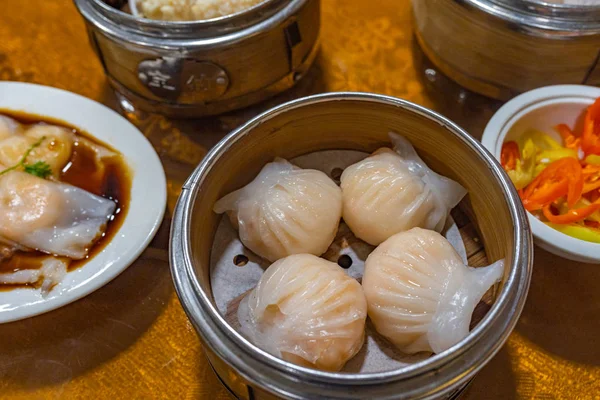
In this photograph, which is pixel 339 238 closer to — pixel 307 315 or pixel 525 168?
pixel 307 315

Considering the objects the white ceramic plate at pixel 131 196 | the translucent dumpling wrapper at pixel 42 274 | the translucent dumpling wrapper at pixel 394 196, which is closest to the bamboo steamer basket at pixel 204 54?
the white ceramic plate at pixel 131 196

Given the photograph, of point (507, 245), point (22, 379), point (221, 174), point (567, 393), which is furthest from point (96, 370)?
point (567, 393)

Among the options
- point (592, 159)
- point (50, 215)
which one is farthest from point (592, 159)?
point (50, 215)

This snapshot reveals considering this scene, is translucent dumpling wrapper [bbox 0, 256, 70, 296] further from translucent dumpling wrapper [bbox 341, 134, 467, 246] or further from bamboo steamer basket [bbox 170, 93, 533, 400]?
translucent dumpling wrapper [bbox 341, 134, 467, 246]

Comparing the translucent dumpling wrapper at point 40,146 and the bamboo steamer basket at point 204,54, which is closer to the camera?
the bamboo steamer basket at point 204,54

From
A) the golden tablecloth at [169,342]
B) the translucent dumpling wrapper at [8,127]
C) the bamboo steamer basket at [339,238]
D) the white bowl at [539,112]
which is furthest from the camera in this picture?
the translucent dumpling wrapper at [8,127]

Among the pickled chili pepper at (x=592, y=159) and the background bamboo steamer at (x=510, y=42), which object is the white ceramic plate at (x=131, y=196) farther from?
the pickled chili pepper at (x=592, y=159)

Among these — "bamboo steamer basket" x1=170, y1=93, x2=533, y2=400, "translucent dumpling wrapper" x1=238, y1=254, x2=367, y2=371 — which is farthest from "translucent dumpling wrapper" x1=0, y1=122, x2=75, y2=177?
"translucent dumpling wrapper" x1=238, y1=254, x2=367, y2=371
